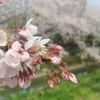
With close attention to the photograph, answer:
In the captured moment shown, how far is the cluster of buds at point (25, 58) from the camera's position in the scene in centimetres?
110

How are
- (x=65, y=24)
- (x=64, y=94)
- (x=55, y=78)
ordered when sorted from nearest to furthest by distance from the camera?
(x=55, y=78)
(x=64, y=94)
(x=65, y=24)

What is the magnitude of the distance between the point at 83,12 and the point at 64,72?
15.3m

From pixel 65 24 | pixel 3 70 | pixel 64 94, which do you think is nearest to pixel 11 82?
pixel 3 70

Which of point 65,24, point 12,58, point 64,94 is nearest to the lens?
point 12,58

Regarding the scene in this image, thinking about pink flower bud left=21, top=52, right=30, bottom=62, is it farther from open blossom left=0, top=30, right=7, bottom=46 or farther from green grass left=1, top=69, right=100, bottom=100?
green grass left=1, top=69, right=100, bottom=100

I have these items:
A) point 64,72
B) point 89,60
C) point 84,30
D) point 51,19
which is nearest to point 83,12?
point 84,30

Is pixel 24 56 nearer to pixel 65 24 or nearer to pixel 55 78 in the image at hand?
pixel 55 78

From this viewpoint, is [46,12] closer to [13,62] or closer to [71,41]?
[71,41]

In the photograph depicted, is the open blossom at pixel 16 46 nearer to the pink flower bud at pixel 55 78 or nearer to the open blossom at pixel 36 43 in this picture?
the open blossom at pixel 36 43

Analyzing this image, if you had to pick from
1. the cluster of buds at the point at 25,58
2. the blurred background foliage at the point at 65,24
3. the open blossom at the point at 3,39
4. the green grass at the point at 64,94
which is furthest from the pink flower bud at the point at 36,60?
the blurred background foliage at the point at 65,24

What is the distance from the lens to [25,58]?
43.1 inches

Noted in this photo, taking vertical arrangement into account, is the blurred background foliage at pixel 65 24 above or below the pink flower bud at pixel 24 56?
below

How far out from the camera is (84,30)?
15273mm

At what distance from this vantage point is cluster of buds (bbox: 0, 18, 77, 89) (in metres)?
1.10
